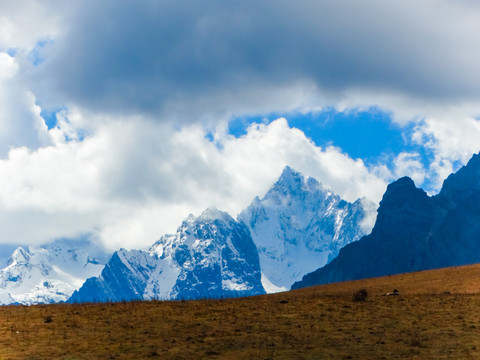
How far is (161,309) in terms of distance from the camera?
47562 millimetres

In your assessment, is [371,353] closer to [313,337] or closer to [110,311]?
[313,337]

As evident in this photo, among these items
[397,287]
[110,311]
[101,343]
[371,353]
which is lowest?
[371,353]

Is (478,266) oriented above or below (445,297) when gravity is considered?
above

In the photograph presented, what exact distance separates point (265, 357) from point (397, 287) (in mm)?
Answer: 30576

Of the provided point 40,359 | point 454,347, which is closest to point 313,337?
point 454,347

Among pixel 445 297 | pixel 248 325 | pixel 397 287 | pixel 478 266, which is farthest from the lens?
pixel 478 266

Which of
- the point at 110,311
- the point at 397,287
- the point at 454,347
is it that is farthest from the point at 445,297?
the point at 110,311

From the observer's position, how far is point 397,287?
6184cm

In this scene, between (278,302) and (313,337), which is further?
(278,302)

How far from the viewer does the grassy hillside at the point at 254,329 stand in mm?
34906

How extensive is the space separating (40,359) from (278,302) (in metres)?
20.8

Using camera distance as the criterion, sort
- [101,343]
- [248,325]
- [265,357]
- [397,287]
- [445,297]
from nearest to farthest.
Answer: [265,357]
[101,343]
[248,325]
[445,297]
[397,287]

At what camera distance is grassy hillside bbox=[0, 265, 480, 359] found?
34906mm

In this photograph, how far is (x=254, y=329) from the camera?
40469 millimetres
